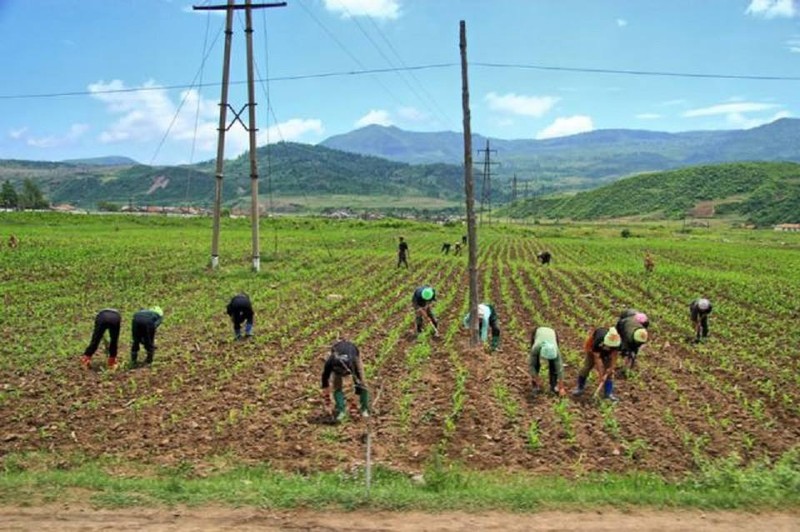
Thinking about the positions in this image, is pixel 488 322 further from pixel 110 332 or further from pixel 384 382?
pixel 110 332

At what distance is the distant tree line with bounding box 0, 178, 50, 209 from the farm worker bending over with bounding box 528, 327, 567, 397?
119219mm

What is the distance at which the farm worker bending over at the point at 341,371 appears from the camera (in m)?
10.3

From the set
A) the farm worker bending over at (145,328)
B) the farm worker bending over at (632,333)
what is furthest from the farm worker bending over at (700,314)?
the farm worker bending over at (145,328)

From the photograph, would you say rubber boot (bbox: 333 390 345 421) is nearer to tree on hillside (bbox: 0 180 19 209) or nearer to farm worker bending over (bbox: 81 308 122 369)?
farm worker bending over (bbox: 81 308 122 369)

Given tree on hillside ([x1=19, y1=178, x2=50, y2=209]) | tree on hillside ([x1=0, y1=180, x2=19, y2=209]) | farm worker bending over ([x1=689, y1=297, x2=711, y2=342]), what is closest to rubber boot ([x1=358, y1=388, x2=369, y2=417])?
farm worker bending over ([x1=689, y1=297, x2=711, y2=342])

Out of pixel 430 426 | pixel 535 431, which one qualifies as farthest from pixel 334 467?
pixel 535 431

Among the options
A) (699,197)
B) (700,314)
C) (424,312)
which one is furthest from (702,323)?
(699,197)

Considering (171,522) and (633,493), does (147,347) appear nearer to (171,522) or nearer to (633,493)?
(171,522)

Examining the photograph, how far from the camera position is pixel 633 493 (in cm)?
798

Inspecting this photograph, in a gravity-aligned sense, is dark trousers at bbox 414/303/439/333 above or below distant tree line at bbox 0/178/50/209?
below

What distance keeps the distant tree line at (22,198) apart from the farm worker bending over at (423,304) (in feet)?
374

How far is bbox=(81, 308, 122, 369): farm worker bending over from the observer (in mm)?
13008

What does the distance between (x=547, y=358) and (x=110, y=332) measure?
8142mm

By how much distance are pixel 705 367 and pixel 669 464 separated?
20.3 feet
